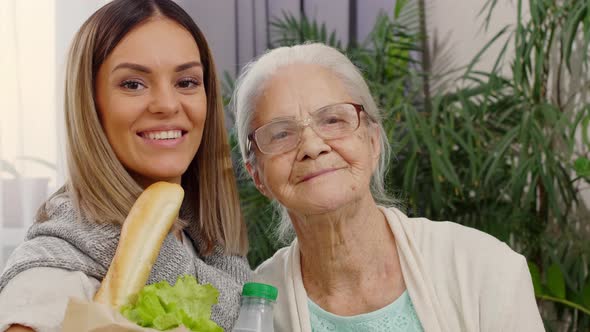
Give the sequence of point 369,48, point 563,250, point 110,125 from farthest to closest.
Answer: point 369,48 < point 563,250 < point 110,125

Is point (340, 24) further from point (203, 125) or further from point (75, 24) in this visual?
point (203, 125)

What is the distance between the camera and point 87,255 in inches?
40.1

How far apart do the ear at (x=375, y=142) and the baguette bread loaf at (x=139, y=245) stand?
66 cm

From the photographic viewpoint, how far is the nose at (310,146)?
1345 mm

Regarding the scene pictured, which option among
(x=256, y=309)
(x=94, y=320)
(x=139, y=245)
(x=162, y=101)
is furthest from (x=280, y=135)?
(x=94, y=320)

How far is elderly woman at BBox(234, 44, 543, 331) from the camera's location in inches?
52.7

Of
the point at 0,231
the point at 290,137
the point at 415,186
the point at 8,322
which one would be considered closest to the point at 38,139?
A: the point at 0,231

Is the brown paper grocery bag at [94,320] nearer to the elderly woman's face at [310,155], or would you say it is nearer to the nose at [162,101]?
the nose at [162,101]

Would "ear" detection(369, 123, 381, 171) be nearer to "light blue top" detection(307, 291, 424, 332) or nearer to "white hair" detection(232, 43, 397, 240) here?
"white hair" detection(232, 43, 397, 240)

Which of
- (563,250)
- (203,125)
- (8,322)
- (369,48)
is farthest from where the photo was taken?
(369,48)

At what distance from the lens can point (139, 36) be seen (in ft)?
3.65

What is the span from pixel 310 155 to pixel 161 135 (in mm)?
321

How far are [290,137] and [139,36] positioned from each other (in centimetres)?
37

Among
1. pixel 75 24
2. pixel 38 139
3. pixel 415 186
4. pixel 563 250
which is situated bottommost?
pixel 563 250
